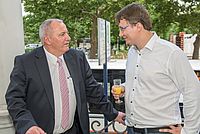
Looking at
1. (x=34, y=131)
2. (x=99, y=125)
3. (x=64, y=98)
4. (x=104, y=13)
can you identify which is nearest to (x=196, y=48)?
(x=104, y=13)

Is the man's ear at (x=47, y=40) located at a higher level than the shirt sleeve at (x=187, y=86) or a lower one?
higher

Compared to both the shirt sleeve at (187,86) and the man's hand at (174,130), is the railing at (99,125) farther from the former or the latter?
the shirt sleeve at (187,86)

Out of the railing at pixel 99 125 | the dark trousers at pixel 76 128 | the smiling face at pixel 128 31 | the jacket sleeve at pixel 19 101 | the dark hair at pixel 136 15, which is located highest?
the dark hair at pixel 136 15

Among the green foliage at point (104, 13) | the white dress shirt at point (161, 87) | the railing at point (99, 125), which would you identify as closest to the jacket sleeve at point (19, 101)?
the white dress shirt at point (161, 87)

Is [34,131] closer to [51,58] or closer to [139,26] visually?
[51,58]

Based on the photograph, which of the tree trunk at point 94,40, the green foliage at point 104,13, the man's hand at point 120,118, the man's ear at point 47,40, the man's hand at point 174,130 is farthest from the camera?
the tree trunk at point 94,40

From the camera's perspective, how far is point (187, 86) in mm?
1707

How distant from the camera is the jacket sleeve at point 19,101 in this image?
1741 millimetres

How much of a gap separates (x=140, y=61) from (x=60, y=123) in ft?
2.21

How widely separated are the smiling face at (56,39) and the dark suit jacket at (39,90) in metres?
0.08

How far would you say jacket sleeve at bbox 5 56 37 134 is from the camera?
5.71 feet

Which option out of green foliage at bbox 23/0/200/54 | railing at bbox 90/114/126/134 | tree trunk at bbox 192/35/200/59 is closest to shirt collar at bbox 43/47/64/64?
railing at bbox 90/114/126/134

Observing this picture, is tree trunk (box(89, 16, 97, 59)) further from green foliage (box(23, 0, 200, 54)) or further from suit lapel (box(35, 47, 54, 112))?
suit lapel (box(35, 47, 54, 112))

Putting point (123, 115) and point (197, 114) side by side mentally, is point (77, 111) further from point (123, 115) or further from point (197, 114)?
point (197, 114)
